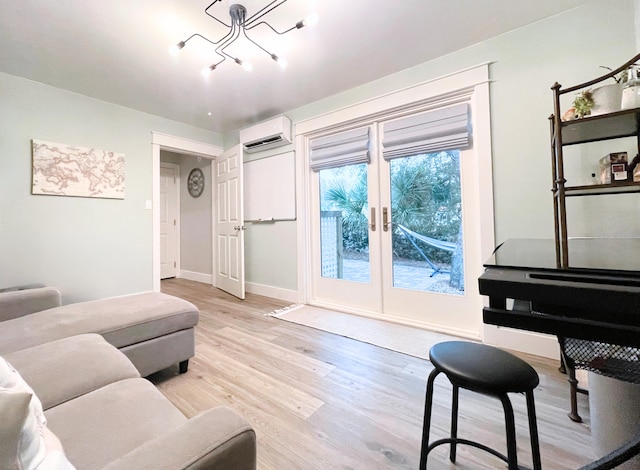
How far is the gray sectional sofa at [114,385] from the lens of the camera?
0.58 meters

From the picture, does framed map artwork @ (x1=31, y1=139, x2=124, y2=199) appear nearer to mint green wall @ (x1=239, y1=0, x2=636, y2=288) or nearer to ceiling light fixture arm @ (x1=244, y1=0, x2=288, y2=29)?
ceiling light fixture arm @ (x1=244, y1=0, x2=288, y2=29)

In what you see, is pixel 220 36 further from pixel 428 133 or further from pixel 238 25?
pixel 428 133

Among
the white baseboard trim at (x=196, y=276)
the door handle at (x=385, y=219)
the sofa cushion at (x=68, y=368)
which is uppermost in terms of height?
the door handle at (x=385, y=219)

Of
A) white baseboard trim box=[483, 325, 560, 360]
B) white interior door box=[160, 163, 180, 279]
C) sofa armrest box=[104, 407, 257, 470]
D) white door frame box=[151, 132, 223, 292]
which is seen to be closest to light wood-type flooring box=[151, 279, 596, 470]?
white baseboard trim box=[483, 325, 560, 360]

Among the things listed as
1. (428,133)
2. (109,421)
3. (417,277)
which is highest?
(428,133)

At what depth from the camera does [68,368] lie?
104 centimetres

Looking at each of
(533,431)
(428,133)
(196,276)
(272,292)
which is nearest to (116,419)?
(533,431)

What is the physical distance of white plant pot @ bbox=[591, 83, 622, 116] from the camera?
122 cm

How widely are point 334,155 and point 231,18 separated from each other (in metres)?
1.56

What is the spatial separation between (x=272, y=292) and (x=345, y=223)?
56.4 inches

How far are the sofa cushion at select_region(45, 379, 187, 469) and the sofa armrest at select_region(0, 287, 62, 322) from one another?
144 cm

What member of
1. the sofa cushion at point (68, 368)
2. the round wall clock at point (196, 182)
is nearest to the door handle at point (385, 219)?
the sofa cushion at point (68, 368)

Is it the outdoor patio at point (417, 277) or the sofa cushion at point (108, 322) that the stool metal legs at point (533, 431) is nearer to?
the outdoor patio at point (417, 277)

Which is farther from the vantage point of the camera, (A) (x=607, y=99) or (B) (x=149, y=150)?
(B) (x=149, y=150)
